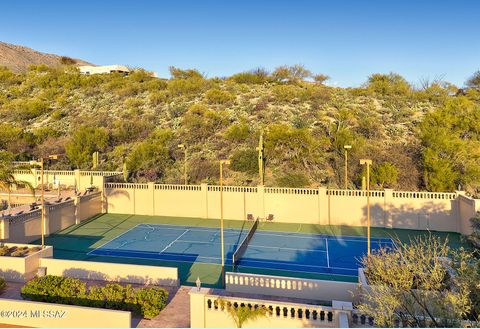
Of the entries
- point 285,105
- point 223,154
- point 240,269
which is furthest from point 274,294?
point 285,105

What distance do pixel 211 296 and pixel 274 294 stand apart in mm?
3173

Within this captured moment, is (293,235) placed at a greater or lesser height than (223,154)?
lesser

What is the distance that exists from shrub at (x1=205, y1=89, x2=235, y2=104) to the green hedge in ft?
143

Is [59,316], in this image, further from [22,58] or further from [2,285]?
[22,58]

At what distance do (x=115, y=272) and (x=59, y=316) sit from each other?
3.97 m

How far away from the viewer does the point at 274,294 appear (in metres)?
13.2

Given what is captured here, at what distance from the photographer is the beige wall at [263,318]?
10023 millimetres

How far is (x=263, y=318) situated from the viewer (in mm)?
10484

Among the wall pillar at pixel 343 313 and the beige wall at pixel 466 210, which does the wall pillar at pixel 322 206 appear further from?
the wall pillar at pixel 343 313

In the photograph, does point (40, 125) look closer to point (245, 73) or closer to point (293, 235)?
point (245, 73)

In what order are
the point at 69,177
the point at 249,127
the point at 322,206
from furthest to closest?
the point at 249,127 < the point at 69,177 < the point at 322,206

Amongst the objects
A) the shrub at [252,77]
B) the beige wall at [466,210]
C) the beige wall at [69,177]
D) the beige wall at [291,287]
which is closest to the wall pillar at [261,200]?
the beige wall at [69,177]

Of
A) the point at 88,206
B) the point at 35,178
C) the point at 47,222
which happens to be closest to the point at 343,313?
the point at 47,222

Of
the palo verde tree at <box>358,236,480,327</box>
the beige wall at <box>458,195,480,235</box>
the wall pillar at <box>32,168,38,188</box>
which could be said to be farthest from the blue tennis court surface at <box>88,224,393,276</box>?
the wall pillar at <box>32,168,38,188</box>
